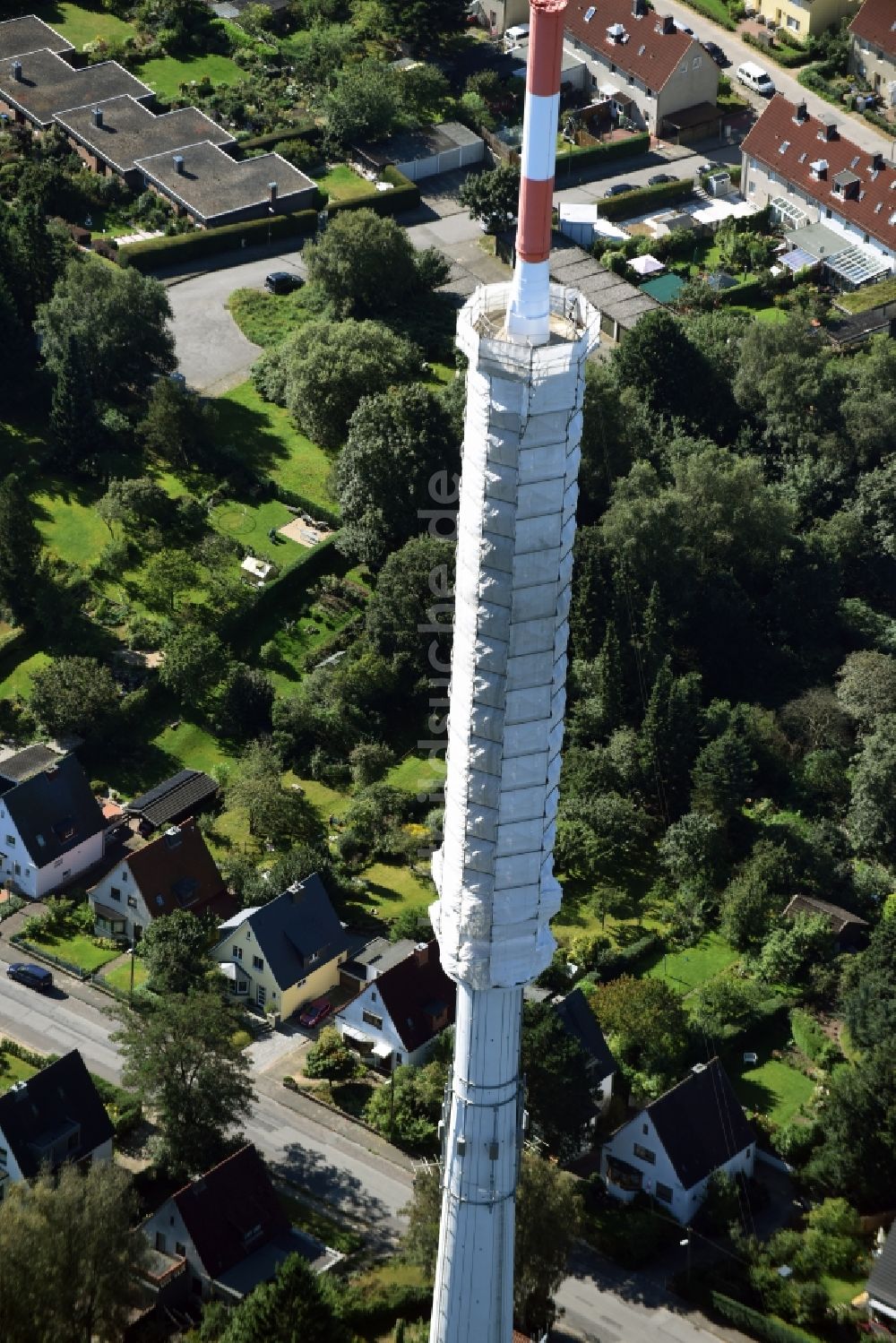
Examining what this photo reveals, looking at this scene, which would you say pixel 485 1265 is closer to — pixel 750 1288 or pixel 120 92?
pixel 750 1288

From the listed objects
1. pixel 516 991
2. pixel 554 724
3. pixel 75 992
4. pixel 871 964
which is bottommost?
A: pixel 75 992

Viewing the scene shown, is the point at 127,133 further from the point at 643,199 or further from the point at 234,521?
the point at 234,521

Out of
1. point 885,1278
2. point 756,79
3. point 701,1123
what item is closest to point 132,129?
point 756,79

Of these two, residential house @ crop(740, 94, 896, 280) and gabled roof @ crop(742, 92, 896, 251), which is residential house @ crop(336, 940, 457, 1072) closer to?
residential house @ crop(740, 94, 896, 280)

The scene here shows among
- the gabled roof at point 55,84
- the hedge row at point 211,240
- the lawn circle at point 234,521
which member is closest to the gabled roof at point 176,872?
the lawn circle at point 234,521

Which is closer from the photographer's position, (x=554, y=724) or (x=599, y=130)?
(x=554, y=724)

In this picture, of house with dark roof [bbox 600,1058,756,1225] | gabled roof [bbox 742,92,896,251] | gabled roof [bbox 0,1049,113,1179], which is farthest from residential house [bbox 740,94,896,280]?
gabled roof [bbox 0,1049,113,1179]

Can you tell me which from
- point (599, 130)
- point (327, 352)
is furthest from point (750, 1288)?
point (599, 130)
